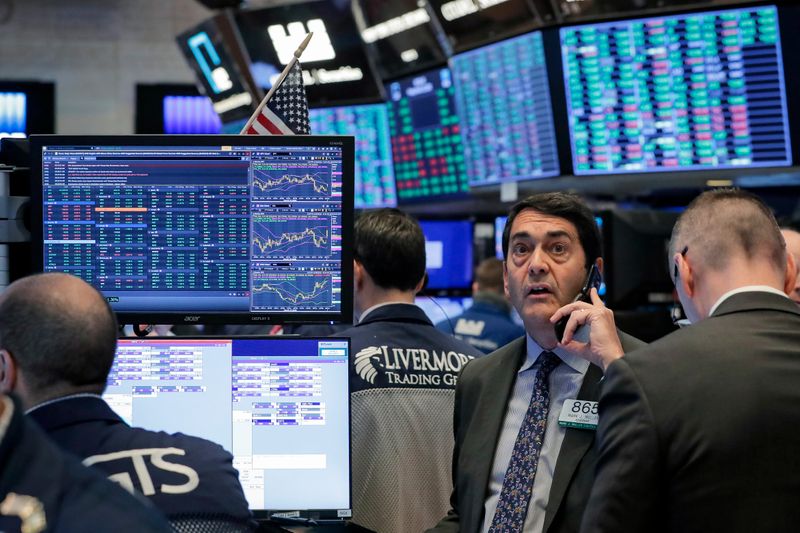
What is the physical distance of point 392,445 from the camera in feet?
9.96

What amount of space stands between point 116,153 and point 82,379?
90 centimetres

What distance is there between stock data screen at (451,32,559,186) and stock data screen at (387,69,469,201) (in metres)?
0.18

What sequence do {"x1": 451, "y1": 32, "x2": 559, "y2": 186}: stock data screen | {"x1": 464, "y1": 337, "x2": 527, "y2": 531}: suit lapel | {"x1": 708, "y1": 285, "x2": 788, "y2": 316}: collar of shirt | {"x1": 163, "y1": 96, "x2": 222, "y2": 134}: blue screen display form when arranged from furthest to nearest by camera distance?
1. {"x1": 163, "y1": 96, "x2": 222, "y2": 134}: blue screen display
2. {"x1": 451, "y1": 32, "x2": 559, "y2": 186}: stock data screen
3. {"x1": 464, "y1": 337, "x2": 527, "y2": 531}: suit lapel
4. {"x1": 708, "y1": 285, "x2": 788, "y2": 316}: collar of shirt

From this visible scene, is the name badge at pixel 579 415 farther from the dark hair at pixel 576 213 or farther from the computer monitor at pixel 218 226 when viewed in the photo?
the computer monitor at pixel 218 226

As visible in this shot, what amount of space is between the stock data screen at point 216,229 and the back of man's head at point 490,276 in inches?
106

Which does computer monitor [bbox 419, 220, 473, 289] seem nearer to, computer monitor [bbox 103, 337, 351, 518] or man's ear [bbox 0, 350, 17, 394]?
computer monitor [bbox 103, 337, 351, 518]

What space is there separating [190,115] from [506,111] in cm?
458

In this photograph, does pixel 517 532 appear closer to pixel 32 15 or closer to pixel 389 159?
pixel 389 159

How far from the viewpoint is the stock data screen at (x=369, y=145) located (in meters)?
6.21

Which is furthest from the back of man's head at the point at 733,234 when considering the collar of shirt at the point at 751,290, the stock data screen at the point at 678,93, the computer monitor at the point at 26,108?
the computer monitor at the point at 26,108

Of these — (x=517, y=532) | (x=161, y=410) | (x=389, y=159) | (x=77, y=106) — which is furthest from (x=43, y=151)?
(x=77, y=106)

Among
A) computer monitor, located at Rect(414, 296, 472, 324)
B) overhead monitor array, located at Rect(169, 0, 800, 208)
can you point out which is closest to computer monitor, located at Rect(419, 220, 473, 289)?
computer monitor, located at Rect(414, 296, 472, 324)

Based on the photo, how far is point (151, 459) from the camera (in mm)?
1936

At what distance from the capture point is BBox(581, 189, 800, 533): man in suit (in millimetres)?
1980
